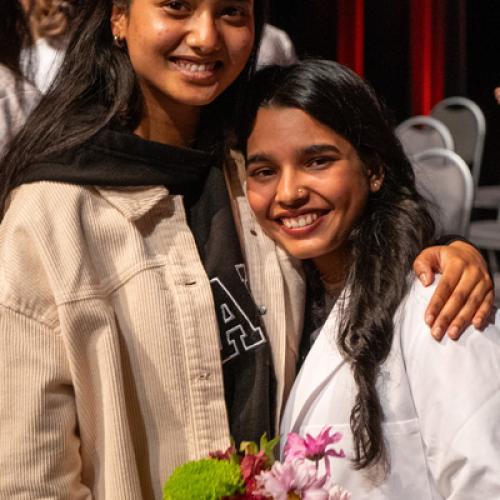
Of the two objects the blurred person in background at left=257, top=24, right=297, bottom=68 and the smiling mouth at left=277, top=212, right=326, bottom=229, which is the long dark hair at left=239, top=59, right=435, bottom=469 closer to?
the smiling mouth at left=277, top=212, right=326, bottom=229

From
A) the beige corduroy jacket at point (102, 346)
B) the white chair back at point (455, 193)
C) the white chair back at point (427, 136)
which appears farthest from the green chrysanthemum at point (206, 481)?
the white chair back at point (427, 136)

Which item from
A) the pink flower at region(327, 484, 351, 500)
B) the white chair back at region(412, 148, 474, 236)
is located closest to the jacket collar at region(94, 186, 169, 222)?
the pink flower at region(327, 484, 351, 500)

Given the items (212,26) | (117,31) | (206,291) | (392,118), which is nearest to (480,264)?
(392,118)

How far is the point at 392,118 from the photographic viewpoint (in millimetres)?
1761

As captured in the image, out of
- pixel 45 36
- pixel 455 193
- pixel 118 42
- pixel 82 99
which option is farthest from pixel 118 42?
pixel 455 193

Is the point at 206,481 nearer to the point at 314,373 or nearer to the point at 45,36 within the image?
the point at 314,373

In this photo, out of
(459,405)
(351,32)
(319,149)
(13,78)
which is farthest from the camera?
(351,32)

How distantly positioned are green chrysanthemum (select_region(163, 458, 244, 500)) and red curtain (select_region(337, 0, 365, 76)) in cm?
565

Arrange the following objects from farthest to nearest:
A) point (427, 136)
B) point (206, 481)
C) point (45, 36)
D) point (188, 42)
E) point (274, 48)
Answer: point (427, 136) < point (274, 48) < point (45, 36) < point (188, 42) < point (206, 481)

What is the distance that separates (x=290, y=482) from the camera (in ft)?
3.42

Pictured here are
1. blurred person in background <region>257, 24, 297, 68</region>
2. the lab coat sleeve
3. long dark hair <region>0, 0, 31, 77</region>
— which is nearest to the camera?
the lab coat sleeve

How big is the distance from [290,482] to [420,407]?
0.45m

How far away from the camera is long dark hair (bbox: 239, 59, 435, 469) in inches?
59.1

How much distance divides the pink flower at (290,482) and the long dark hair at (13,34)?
3.36ft
